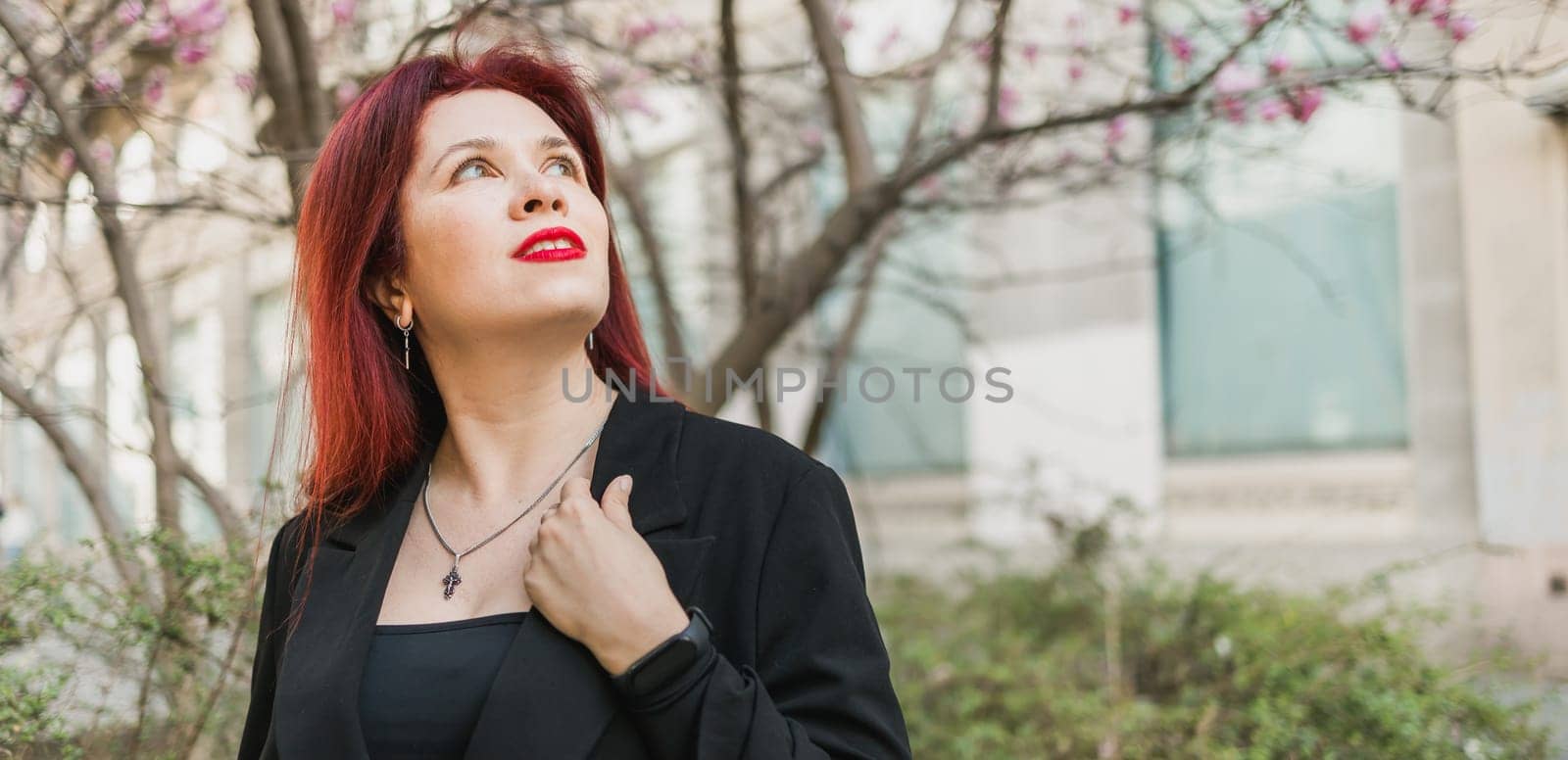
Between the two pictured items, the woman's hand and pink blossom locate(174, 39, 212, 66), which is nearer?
the woman's hand

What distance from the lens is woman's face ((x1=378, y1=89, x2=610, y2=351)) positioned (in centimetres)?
194

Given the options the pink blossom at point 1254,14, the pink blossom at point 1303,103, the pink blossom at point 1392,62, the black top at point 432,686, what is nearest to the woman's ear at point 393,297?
the black top at point 432,686

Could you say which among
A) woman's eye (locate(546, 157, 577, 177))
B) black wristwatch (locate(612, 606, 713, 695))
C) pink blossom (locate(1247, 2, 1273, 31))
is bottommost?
black wristwatch (locate(612, 606, 713, 695))

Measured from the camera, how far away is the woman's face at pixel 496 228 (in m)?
1.94

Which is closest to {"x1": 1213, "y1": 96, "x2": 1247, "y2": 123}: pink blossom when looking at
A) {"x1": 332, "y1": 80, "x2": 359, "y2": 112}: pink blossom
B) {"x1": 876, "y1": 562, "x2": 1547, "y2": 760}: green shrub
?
{"x1": 876, "y1": 562, "x2": 1547, "y2": 760}: green shrub

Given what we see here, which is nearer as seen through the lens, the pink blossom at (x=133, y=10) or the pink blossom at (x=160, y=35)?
the pink blossom at (x=133, y=10)

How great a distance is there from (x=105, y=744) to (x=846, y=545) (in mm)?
1982

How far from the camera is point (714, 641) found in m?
1.81

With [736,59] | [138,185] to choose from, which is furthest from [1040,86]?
[138,185]

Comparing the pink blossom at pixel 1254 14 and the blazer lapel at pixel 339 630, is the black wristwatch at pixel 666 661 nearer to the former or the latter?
the blazer lapel at pixel 339 630

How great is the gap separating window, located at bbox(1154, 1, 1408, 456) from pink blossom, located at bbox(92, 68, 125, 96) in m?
4.89

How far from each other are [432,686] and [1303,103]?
127 inches

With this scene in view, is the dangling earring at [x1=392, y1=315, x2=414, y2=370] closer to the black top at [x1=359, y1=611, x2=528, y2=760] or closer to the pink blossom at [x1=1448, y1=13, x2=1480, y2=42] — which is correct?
the black top at [x1=359, y1=611, x2=528, y2=760]

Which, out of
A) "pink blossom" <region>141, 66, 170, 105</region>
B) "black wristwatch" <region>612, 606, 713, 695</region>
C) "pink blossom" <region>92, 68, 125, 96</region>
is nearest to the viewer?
"black wristwatch" <region>612, 606, 713, 695</region>
